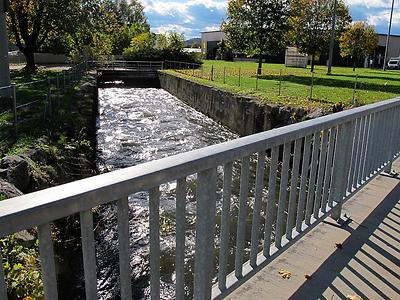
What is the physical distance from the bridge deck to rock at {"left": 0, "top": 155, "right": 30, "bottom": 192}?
151 inches

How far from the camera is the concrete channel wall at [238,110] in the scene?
1284 centimetres

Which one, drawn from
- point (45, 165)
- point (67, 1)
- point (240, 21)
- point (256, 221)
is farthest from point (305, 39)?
point (256, 221)

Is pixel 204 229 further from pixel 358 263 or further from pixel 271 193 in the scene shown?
pixel 358 263

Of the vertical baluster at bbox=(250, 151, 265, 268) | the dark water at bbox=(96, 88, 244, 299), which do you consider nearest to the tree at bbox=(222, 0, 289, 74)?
the dark water at bbox=(96, 88, 244, 299)

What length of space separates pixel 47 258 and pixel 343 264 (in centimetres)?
254

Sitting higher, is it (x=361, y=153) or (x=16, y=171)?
(x=361, y=153)

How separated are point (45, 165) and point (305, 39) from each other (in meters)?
27.7

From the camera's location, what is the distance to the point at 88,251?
63.4 inches

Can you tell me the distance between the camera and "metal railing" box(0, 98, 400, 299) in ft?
4.75

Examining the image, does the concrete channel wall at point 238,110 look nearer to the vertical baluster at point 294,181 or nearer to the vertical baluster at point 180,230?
the vertical baluster at point 294,181

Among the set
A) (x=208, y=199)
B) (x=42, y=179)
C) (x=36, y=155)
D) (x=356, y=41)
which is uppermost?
(x=356, y=41)

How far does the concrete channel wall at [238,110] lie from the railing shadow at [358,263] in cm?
800

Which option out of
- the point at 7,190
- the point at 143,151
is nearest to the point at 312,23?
the point at 143,151

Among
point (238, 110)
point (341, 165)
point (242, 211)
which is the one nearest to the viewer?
point (242, 211)
